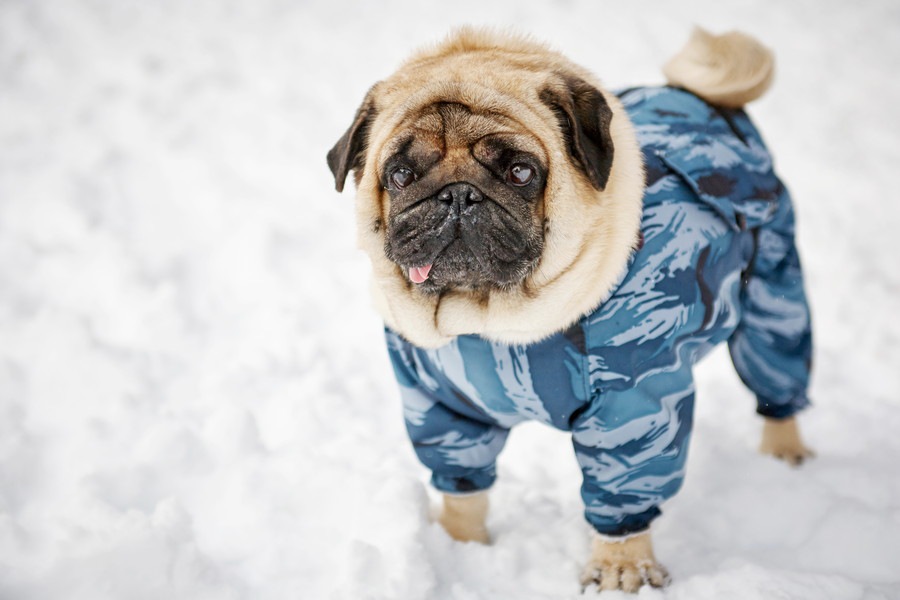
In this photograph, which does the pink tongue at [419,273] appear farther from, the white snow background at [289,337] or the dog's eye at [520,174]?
the white snow background at [289,337]

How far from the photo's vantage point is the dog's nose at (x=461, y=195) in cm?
227

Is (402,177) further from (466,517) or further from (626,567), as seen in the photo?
(626,567)

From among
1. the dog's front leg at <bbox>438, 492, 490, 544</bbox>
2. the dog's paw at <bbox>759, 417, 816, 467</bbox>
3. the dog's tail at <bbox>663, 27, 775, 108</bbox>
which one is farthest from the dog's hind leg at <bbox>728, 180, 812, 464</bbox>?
the dog's front leg at <bbox>438, 492, 490, 544</bbox>

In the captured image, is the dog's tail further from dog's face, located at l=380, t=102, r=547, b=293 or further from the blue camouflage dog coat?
dog's face, located at l=380, t=102, r=547, b=293

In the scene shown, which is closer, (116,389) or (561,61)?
(561,61)

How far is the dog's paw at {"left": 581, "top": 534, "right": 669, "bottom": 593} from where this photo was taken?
2.77m

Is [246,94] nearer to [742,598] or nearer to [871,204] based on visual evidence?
[871,204]

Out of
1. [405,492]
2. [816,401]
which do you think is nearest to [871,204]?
[816,401]

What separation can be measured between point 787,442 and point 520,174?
2.13 m

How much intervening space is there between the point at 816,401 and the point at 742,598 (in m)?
1.81

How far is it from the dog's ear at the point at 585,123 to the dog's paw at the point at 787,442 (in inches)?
74.2

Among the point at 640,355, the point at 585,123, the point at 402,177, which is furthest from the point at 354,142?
the point at 640,355

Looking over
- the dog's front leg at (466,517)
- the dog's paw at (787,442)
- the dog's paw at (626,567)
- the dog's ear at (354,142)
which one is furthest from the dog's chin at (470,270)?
the dog's paw at (787,442)

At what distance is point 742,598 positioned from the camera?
Result: 2.54 m
